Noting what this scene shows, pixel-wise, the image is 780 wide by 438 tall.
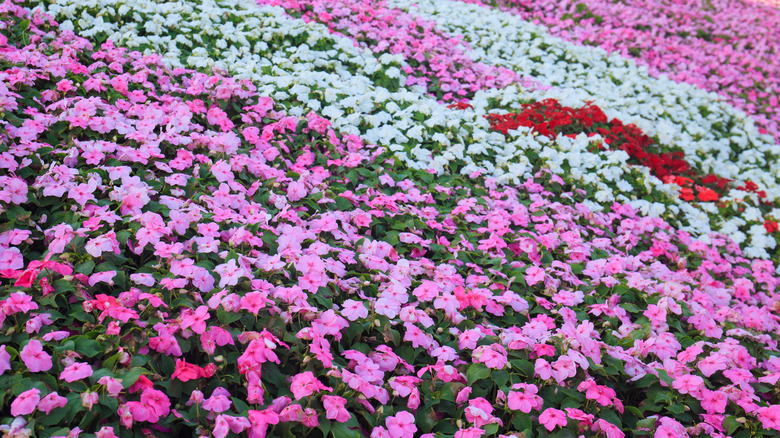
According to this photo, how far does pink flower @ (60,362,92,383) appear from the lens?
77.1 inches

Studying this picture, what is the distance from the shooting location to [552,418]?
2.32 meters

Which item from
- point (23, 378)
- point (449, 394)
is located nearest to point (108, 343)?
point (23, 378)

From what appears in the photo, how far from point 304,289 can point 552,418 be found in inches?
52.3

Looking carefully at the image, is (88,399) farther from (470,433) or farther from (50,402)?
(470,433)

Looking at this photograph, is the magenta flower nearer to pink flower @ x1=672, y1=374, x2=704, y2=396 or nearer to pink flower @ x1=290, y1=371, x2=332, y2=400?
pink flower @ x1=290, y1=371, x2=332, y2=400

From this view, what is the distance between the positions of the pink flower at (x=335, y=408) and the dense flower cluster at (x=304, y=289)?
0.11 ft

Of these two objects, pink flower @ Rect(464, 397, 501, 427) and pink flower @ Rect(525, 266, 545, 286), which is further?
pink flower @ Rect(525, 266, 545, 286)

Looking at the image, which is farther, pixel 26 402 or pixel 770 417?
pixel 770 417

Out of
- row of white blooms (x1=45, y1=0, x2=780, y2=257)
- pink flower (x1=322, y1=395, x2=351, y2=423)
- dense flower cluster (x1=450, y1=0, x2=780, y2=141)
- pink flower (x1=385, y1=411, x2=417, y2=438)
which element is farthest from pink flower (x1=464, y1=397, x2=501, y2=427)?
dense flower cluster (x1=450, y1=0, x2=780, y2=141)

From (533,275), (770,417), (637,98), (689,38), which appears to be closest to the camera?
(770,417)

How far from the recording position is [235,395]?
2.31 meters

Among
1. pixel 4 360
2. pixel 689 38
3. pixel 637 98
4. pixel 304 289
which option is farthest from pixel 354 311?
pixel 689 38

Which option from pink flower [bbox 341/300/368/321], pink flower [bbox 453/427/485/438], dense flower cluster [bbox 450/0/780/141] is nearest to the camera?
pink flower [bbox 453/427/485/438]

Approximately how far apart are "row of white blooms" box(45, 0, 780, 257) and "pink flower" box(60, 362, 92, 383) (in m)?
3.23
